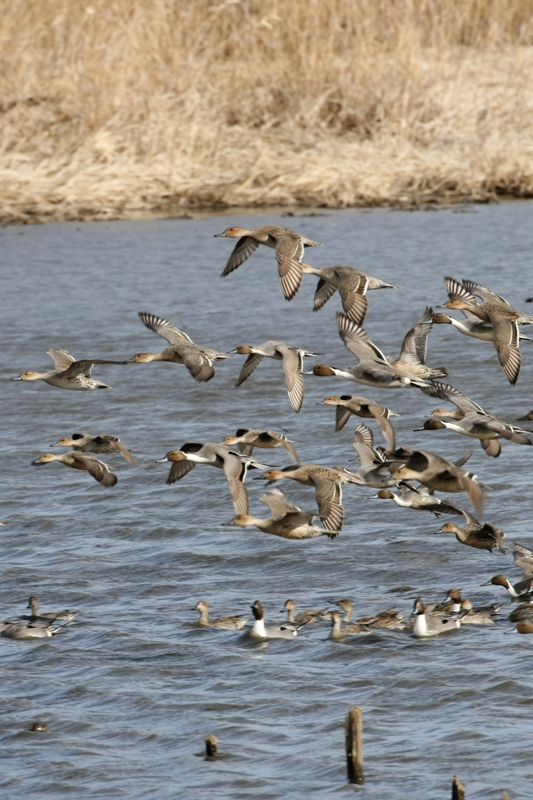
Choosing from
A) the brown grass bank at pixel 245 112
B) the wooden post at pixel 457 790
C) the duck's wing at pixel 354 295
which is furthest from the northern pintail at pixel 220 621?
the brown grass bank at pixel 245 112

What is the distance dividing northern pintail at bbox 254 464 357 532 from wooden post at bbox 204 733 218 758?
207 centimetres

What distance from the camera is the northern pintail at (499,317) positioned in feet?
30.0

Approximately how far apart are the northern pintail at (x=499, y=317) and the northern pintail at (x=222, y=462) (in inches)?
72.9

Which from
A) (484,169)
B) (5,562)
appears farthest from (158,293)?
(5,562)

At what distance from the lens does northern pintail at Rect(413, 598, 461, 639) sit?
9.63 metres

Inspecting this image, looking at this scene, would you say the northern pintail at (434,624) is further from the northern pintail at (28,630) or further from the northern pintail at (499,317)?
the northern pintail at (28,630)

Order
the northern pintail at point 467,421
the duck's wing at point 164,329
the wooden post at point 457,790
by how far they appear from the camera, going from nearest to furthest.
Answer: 1. the wooden post at point 457,790
2. the northern pintail at point 467,421
3. the duck's wing at point 164,329

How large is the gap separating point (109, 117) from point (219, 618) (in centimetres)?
1565

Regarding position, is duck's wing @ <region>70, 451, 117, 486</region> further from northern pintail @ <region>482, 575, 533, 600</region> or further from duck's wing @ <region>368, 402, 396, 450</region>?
northern pintail @ <region>482, 575, 533, 600</region>

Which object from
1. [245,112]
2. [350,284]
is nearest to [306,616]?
[350,284]

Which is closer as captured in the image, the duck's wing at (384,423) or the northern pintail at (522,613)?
the duck's wing at (384,423)

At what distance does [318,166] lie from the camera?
24.7 m

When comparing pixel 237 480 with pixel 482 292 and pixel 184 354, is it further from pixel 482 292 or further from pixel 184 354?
pixel 482 292

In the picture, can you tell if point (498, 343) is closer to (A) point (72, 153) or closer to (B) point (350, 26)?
(A) point (72, 153)
